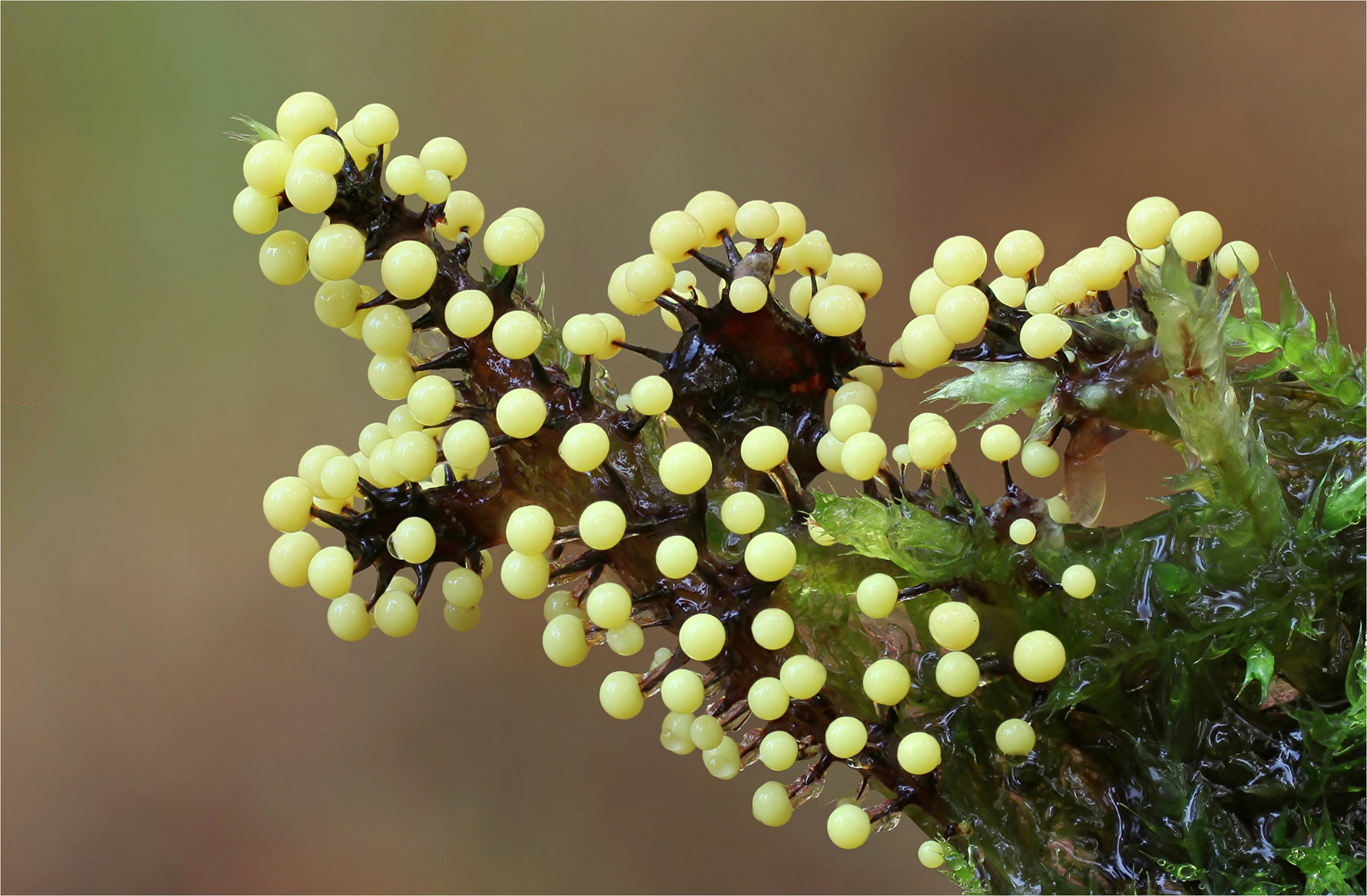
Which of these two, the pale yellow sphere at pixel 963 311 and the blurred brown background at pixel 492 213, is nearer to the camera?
the pale yellow sphere at pixel 963 311

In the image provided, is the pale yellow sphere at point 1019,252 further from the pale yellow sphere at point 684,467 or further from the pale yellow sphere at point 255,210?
the pale yellow sphere at point 255,210

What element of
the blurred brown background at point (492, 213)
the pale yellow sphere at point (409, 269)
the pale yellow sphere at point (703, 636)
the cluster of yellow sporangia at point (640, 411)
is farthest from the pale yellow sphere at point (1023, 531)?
the blurred brown background at point (492, 213)

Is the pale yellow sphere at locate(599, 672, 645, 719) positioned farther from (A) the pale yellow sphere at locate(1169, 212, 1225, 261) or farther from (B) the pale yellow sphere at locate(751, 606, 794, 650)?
(A) the pale yellow sphere at locate(1169, 212, 1225, 261)

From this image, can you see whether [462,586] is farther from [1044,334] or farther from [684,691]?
[1044,334]

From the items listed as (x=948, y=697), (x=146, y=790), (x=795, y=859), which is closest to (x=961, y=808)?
(x=948, y=697)

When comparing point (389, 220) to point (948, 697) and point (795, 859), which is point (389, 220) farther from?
point (795, 859)

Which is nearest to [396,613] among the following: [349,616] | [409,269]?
[349,616]
